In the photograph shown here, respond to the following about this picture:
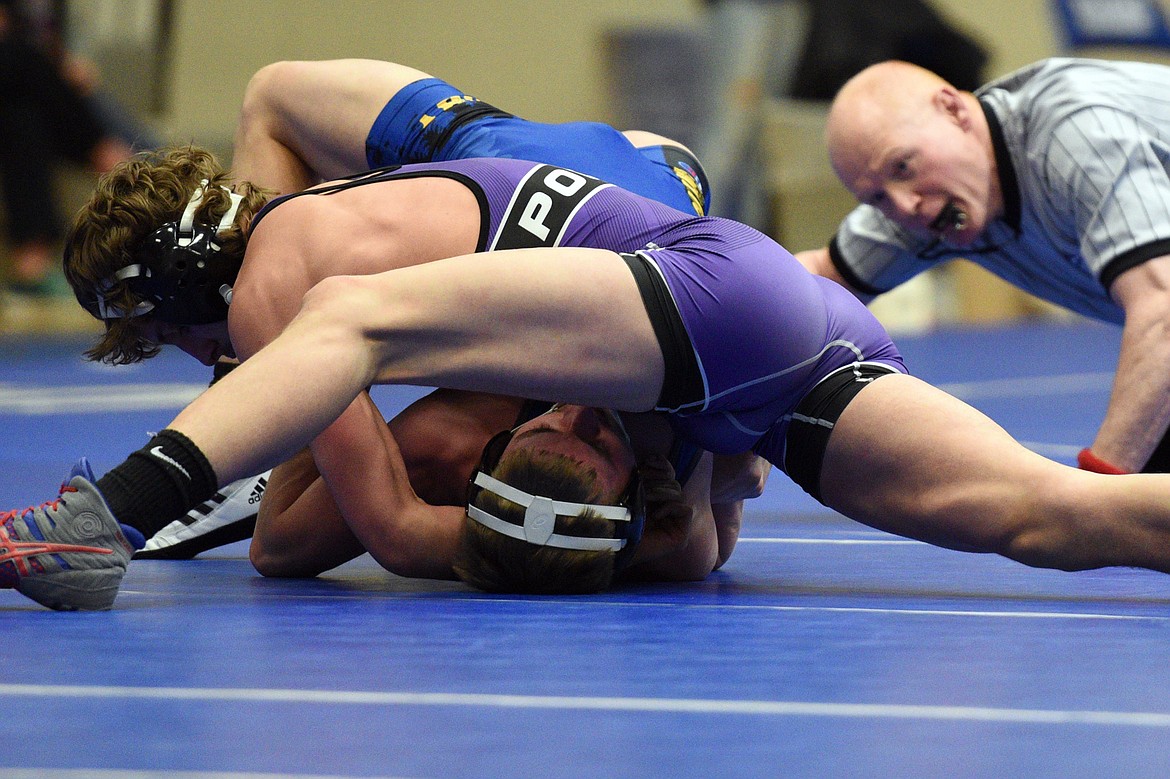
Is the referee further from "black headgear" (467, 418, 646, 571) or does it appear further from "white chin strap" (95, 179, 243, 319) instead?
"white chin strap" (95, 179, 243, 319)

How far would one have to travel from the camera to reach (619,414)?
9.61ft

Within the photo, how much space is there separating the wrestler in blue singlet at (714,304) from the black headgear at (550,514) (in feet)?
0.55

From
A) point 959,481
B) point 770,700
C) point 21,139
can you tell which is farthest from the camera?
point 21,139

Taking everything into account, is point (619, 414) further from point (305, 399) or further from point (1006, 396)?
point (1006, 396)

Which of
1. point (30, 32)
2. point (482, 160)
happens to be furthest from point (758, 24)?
point (482, 160)

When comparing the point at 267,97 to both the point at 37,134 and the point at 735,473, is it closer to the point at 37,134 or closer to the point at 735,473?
the point at 735,473

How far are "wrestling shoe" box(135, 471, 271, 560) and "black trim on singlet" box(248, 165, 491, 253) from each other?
2.35 ft

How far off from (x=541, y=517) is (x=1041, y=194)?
1.80 m

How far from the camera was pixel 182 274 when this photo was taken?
2.83 m

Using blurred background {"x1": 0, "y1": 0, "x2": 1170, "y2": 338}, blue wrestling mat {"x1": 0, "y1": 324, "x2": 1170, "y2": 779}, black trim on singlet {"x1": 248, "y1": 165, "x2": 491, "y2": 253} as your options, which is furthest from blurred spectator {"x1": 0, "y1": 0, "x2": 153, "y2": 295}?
black trim on singlet {"x1": 248, "y1": 165, "x2": 491, "y2": 253}

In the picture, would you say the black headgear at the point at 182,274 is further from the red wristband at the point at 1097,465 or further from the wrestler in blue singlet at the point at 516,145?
the red wristband at the point at 1097,465

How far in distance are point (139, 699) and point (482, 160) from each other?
1.23 m

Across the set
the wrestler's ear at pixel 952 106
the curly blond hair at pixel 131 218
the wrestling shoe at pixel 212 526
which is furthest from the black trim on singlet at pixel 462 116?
the wrestler's ear at pixel 952 106

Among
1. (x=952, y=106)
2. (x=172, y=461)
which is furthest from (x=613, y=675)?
(x=952, y=106)
